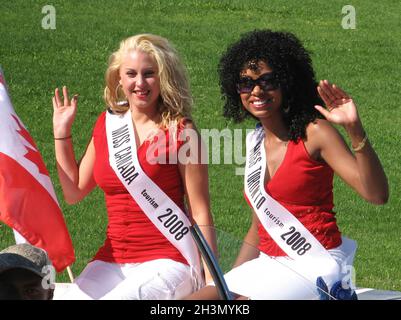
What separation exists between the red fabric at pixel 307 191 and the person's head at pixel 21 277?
1630mm

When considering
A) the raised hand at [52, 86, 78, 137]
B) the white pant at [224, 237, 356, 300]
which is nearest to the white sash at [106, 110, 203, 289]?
the raised hand at [52, 86, 78, 137]

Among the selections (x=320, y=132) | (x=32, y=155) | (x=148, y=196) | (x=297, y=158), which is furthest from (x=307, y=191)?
(x=32, y=155)

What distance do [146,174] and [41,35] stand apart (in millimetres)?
11187

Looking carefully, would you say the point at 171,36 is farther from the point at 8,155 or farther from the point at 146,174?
the point at 146,174

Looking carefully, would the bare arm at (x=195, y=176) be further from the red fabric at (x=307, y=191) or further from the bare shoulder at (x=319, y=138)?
the bare shoulder at (x=319, y=138)

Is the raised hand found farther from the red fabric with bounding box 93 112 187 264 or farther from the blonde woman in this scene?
the red fabric with bounding box 93 112 187 264

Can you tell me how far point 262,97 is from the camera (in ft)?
18.7

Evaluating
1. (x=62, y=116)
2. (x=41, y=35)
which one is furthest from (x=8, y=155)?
(x=41, y=35)

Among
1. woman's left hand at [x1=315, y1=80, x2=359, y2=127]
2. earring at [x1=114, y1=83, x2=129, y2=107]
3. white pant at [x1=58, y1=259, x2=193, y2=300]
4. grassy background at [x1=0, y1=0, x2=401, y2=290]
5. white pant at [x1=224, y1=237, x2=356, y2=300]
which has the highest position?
woman's left hand at [x1=315, y1=80, x2=359, y2=127]

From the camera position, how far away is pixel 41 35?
1681 centimetres

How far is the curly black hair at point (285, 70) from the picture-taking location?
566cm

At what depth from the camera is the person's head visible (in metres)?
3.96

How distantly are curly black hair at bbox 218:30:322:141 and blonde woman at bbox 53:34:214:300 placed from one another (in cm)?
23

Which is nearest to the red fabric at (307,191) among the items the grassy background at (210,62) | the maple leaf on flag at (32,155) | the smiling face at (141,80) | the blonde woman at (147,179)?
the blonde woman at (147,179)
